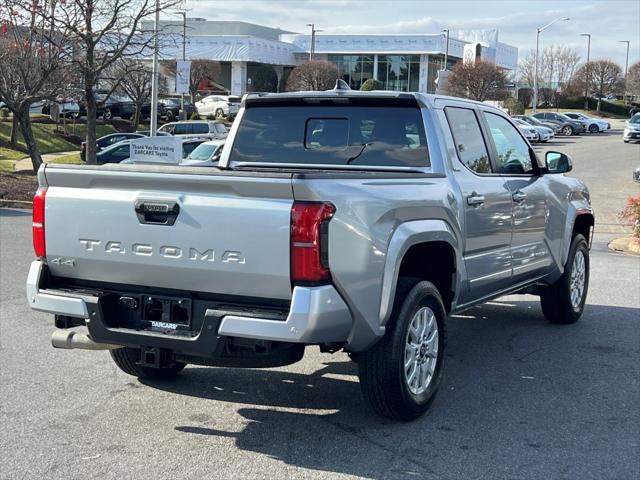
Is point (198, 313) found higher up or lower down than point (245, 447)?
higher up

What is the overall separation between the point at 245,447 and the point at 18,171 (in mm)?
23294

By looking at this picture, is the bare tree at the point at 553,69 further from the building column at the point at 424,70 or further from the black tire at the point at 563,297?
the black tire at the point at 563,297

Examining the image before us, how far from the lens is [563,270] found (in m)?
7.80

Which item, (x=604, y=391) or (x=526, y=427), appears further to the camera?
(x=604, y=391)

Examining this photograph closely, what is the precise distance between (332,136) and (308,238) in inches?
78.0

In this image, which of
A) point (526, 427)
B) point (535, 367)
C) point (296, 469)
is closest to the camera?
point (296, 469)

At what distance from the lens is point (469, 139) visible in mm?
6309

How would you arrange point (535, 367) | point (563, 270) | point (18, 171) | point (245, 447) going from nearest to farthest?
1. point (245, 447)
2. point (535, 367)
3. point (563, 270)
4. point (18, 171)

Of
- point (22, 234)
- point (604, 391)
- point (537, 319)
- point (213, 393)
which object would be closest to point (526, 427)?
point (604, 391)

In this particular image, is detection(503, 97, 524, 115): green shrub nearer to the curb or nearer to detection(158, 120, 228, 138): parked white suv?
detection(158, 120, 228, 138): parked white suv

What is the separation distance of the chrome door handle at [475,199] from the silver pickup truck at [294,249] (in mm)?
20

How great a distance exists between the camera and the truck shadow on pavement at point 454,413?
4.66 m

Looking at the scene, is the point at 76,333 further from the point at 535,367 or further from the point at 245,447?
the point at 535,367

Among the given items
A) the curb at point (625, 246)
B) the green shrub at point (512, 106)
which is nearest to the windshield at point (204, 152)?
the curb at point (625, 246)
